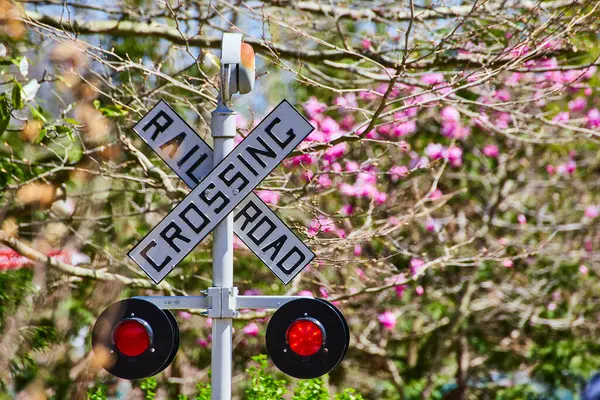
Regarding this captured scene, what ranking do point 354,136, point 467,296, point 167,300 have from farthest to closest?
point 467,296 → point 354,136 → point 167,300

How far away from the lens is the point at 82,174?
6031 millimetres

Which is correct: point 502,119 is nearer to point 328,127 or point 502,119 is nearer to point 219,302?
point 328,127

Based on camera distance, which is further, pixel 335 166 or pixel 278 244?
pixel 335 166

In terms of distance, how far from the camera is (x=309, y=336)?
310 centimetres

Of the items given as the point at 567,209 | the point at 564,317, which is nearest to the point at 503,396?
the point at 564,317

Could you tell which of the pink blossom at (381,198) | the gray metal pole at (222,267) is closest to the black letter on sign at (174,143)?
the gray metal pole at (222,267)

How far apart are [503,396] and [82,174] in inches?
257

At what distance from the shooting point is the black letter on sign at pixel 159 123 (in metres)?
3.30

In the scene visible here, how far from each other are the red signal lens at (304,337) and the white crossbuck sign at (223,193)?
0.19 meters

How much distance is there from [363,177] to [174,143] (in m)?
4.13

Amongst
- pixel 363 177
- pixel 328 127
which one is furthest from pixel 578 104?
pixel 328 127

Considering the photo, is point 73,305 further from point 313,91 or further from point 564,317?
point 564,317

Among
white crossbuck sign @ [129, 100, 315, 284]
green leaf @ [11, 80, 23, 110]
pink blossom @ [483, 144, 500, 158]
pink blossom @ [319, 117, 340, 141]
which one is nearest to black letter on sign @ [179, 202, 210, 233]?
white crossbuck sign @ [129, 100, 315, 284]

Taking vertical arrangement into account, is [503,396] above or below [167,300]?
above
